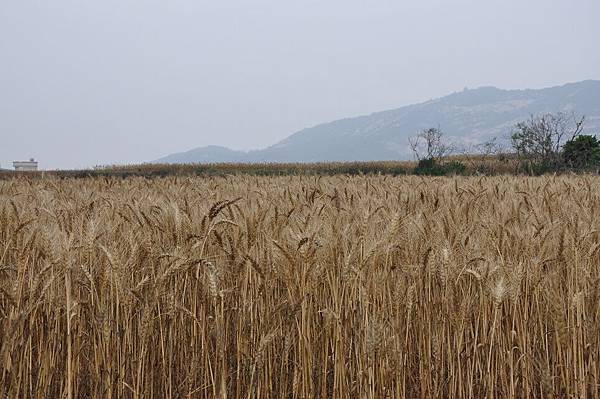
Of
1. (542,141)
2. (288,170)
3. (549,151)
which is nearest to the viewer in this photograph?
(549,151)

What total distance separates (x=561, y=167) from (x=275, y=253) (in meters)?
24.9

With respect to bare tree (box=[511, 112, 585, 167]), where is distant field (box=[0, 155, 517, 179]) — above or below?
below

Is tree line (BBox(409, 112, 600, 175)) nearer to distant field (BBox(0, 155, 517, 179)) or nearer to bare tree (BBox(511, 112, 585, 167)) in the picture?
bare tree (BBox(511, 112, 585, 167))

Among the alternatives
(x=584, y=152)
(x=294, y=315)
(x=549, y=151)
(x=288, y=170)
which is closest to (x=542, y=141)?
(x=549, y=151)

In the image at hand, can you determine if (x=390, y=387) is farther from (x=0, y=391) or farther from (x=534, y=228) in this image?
(x=0, y=391)

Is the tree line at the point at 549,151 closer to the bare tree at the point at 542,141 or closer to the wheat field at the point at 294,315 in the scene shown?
the bare tree at the point at 542,141

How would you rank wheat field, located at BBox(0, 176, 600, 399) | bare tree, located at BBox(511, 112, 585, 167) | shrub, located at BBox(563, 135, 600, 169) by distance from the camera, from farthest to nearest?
1. bare tree, located at BBox(511, 112, 585, 167)
2. shrub, located at BBox(563, 135, 600, 169)
3. wheat field, located at BBox(0, 176, 600, 399)

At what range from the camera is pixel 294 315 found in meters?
2.21

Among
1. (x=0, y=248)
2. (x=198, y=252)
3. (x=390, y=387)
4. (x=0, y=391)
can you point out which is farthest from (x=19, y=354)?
(x=390, y=387)

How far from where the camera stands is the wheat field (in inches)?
83.5

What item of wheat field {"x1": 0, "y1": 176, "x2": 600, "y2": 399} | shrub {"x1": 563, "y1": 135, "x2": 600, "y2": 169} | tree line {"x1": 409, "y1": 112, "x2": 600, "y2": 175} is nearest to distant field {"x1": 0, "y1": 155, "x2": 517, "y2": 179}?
tree line {"x1": 409, "y1": 112, "x2": 600, "y2": 175}

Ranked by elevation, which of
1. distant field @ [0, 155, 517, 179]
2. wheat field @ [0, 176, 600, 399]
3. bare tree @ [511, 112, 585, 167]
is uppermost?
bare tree @ [511, 112, 585, 167]

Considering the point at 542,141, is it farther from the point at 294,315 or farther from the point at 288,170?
the point at 294,315

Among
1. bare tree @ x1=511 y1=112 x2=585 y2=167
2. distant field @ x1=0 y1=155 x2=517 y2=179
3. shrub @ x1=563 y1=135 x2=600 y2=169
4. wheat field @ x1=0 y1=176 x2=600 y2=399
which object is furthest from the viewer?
distant field @ x1=0 y1=155 x2=517 y2=179
